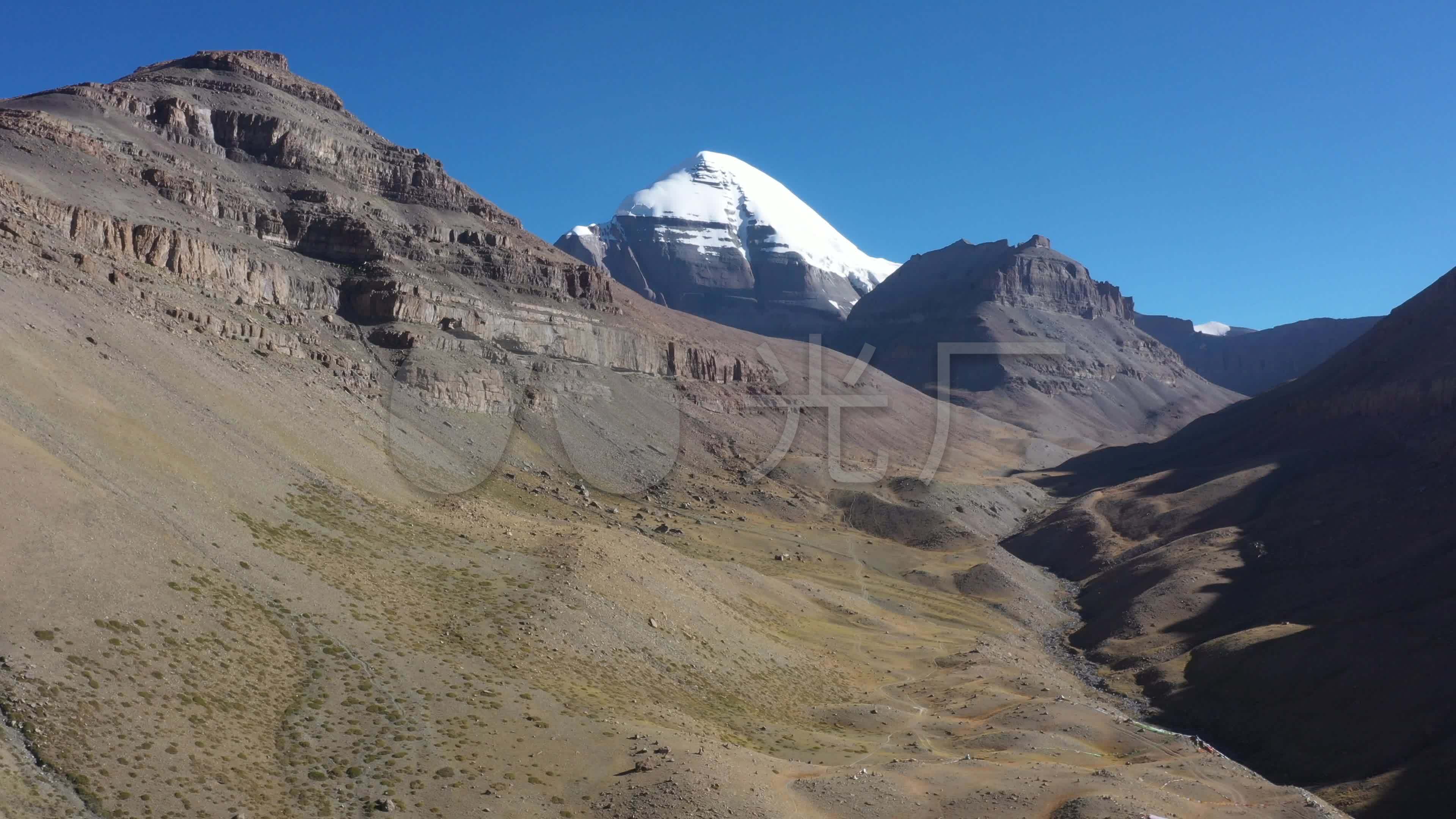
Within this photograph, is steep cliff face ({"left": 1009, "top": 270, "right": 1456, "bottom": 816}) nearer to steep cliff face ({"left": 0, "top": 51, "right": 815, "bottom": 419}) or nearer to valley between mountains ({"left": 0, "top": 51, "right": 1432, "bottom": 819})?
valley between mountains ({"left": 0, "top": 51, "right": 1432, "bottom": 819})

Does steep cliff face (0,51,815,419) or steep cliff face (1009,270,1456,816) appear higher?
steep cliff face (0,51,815,419)

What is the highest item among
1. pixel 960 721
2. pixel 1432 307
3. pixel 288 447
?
pixel 1432 307

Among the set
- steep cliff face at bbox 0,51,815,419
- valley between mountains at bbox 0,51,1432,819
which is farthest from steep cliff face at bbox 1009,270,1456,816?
steep cliff face at bbox 0,51,815,419

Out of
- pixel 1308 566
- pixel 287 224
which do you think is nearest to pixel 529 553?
pixel 1308 566

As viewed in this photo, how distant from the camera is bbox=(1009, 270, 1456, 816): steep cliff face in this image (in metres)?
48.6

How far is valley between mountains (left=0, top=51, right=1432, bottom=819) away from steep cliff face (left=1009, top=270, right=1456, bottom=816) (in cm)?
40

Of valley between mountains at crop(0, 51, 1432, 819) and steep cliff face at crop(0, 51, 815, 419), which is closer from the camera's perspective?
valley between mountains at crop(0, 51, 1432, 819)

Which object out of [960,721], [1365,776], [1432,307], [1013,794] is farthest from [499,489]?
[1432,307]

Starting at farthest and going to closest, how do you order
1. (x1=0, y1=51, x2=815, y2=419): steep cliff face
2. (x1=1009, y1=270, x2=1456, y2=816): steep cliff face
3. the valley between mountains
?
(x1=0, y1=51, x2=815, y2=419): steep cliff face, (x1=1009, y1=270, x2=1456, y2=816): steep cliff face, the valley between mountains

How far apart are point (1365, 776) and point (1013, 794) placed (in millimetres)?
22239

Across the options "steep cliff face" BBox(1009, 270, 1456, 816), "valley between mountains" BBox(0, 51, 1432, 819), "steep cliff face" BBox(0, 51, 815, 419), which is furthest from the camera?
"steep cliff face" BBox(0, 51, 815, 419)

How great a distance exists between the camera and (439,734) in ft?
101

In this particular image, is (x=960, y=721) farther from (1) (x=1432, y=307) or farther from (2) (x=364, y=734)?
(1) (x=1432, y=307)

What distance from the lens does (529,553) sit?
Result: 50.2 m
